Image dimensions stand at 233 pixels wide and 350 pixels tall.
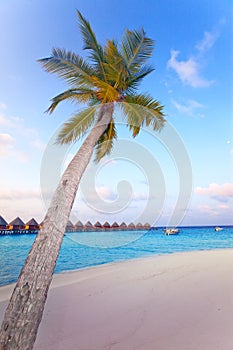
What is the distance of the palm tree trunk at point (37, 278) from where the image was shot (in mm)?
2051

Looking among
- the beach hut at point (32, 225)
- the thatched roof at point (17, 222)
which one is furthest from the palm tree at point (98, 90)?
the beach hut at point (32, 225)

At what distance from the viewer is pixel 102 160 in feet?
23.2

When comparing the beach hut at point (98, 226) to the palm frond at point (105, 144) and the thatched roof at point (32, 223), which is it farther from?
the palm frond at point (105, 144)

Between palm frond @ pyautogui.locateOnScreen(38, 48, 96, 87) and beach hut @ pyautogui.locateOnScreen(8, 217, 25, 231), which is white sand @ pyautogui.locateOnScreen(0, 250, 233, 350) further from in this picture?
beach hut @ pyautogui.locateOnScreen(8, 217, 25, 231)

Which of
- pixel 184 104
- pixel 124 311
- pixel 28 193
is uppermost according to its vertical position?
pixel 184 104

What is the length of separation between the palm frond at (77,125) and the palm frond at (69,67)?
792mm

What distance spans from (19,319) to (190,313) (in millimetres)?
3407

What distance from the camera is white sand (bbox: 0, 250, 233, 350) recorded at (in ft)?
10.3

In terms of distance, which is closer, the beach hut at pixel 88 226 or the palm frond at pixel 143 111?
the palm frond at pixel 143 111

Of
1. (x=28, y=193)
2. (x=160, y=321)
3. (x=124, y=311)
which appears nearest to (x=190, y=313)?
(x=160, y=321)

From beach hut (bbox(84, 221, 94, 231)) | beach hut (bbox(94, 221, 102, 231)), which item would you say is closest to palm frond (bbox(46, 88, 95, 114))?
beach hut (bbox(84, 221, 94, 231))

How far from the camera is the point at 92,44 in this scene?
190 inches

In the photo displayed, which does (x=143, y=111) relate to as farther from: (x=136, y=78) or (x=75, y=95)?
(x=75, y=95)

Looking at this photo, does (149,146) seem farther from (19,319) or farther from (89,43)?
(19,319)
